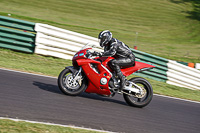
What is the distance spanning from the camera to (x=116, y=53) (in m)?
7.04

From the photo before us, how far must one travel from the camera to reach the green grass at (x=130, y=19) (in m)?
23.9

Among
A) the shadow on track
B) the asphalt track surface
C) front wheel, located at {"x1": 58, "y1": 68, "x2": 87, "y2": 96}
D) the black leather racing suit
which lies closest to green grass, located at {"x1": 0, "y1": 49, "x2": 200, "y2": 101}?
the asphalt track surface

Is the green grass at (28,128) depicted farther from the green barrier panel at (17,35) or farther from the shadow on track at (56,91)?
the green barrier panel at (17,35)

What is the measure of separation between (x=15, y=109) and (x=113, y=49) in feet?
8.43

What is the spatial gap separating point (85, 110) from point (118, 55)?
165cm

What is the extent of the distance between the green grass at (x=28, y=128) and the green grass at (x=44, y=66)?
4.81 metres

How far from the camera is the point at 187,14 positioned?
36.1m

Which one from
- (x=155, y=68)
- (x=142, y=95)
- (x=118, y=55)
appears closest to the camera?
(x=118, y=55)

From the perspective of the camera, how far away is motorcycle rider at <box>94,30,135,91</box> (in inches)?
264

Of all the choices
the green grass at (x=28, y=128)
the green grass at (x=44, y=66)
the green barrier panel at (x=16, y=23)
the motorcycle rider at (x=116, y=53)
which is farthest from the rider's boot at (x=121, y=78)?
the green barrier panel at (x=16, y=23)

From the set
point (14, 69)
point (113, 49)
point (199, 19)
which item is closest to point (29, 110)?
point (113, 49)

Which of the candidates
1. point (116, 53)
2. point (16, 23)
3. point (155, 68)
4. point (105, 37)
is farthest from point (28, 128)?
point (155, 68)

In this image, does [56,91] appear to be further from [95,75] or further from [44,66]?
[44,66]

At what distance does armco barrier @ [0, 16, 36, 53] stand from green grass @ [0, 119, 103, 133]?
666 centimetres
